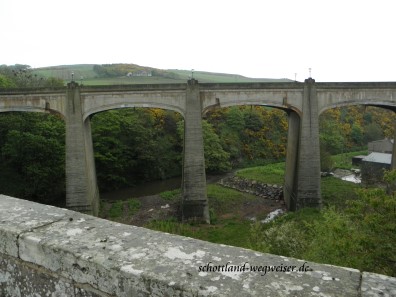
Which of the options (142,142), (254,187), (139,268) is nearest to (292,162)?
(254,187)

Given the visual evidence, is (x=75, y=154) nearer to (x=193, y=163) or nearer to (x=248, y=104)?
(x=193, y=163)

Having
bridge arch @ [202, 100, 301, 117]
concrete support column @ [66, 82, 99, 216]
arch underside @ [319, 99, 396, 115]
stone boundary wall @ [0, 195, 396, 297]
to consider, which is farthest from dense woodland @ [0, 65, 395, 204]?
stone boundary wall @ [0, 195, 396, 297]

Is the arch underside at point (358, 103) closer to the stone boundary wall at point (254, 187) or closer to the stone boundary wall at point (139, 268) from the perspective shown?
the stone boundary wall at point (254, 187)

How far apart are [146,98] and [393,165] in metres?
17.5

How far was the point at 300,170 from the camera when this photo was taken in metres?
20.5

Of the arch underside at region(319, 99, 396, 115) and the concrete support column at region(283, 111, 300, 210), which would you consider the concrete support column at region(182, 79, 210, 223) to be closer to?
the concrete support column at region(283, 111, 300, 210)

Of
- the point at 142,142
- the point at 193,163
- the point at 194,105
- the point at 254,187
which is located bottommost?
the point at 254,187

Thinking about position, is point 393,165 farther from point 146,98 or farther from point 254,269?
point 254,269

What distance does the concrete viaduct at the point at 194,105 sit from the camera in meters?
18.7

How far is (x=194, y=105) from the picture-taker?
19.4 m

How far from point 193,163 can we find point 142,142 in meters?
13.6

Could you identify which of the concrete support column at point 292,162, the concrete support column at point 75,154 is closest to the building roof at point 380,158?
the concrete support column at point 292,162

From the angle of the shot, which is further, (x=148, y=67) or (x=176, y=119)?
(x=148, y=67)

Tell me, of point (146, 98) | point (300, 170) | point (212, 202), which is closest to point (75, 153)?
point (146, 98)
